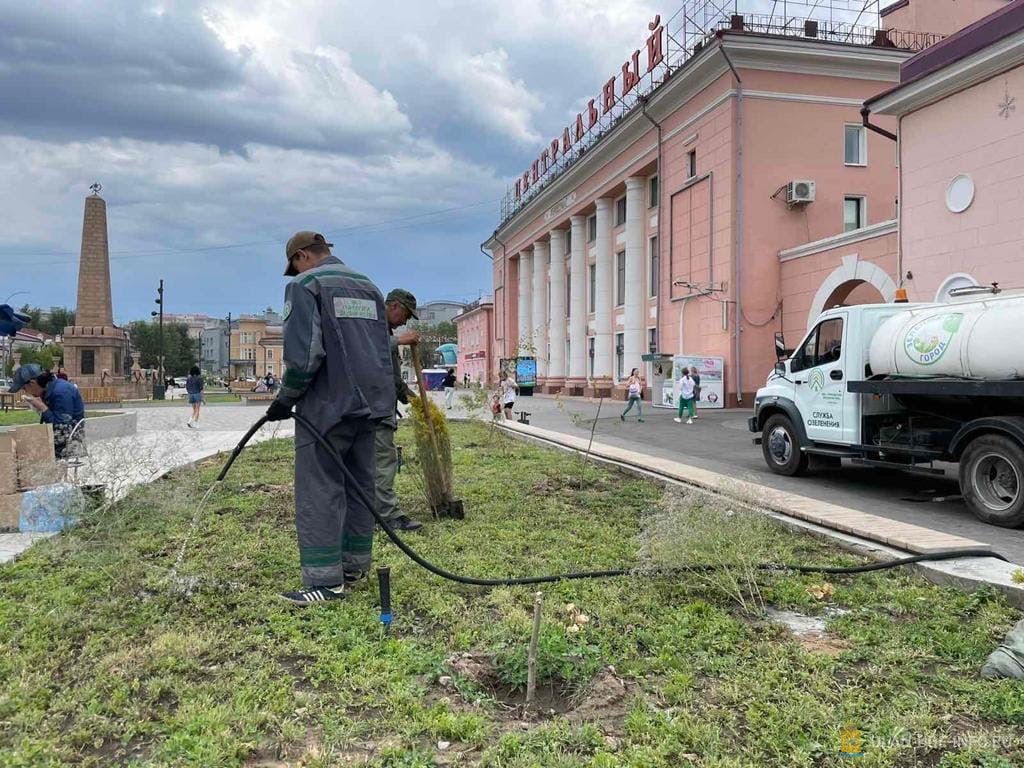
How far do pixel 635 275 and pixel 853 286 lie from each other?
12405 mm

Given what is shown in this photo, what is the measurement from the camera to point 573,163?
39.9 meters

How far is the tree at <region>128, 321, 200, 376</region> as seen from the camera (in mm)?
96312

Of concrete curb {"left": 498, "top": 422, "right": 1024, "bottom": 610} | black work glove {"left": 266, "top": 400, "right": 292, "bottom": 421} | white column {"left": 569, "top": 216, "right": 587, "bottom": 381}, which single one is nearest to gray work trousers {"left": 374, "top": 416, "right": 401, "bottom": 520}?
black work glove {"left": 266, "top": 400, "right": 292, "bottom": 421}

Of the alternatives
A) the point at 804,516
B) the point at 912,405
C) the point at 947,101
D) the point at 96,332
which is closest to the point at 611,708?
the point at 804,516

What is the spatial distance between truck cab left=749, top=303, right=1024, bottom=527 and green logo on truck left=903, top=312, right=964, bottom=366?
245 mm

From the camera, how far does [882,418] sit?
28.8ft

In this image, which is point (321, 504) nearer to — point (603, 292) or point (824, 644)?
point (824, 644)

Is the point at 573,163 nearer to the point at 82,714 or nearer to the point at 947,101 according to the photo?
the point at 947,101

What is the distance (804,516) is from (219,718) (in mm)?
4947

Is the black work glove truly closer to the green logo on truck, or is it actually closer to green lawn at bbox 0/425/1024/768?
green lawn at bbox 0/425/1024/768

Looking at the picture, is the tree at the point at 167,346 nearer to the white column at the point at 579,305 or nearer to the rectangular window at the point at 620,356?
the white column at the point at 579,305

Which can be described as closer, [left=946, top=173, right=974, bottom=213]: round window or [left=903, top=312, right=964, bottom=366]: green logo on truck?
[left=903, top=312, right=964, bottom=366]: green logo on truck

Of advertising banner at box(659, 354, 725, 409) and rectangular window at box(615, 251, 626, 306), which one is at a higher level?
rectangular window at box(615, 251, 626, 306)

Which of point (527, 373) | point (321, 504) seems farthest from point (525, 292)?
point (321, 504)
